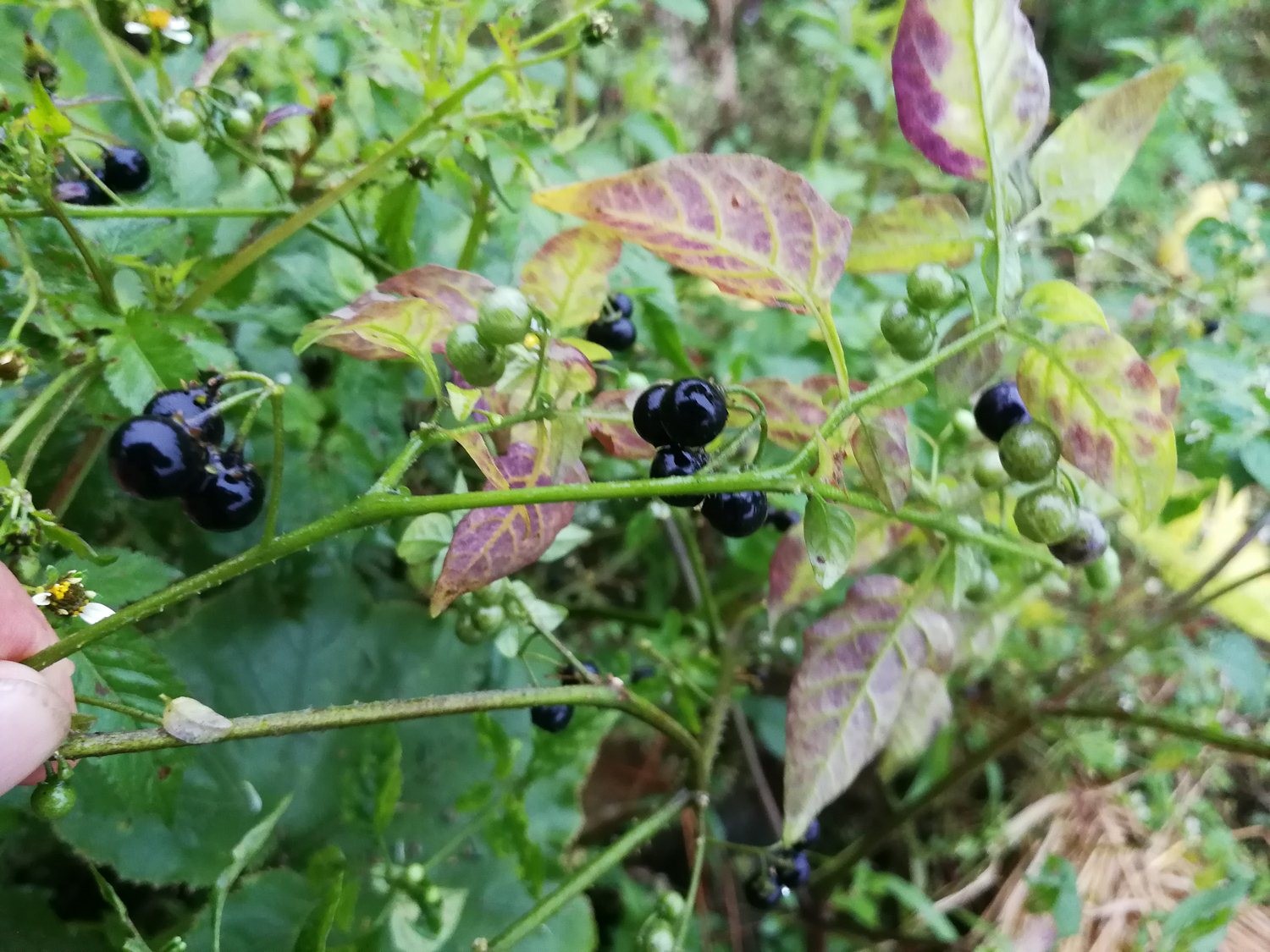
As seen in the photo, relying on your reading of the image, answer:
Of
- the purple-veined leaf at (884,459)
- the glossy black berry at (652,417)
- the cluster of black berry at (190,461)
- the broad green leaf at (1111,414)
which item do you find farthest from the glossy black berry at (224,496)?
the broad green leaf at (1111,414)

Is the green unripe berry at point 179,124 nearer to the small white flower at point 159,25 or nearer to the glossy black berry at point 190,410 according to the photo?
the small white flower at point 159,25

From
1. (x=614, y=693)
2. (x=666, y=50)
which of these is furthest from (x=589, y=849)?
(x=666, y=50)

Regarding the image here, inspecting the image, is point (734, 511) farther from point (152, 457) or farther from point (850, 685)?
point (152, 457)

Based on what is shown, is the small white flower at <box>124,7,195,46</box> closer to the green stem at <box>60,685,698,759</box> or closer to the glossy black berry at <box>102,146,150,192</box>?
the glossy black berry at <box>102,146,150,192</box>

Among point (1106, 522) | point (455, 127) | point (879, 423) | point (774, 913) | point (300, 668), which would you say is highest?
point (455, 127)

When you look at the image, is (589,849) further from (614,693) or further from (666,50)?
(666,50)

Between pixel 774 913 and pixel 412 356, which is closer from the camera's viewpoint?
pixel 412 356
